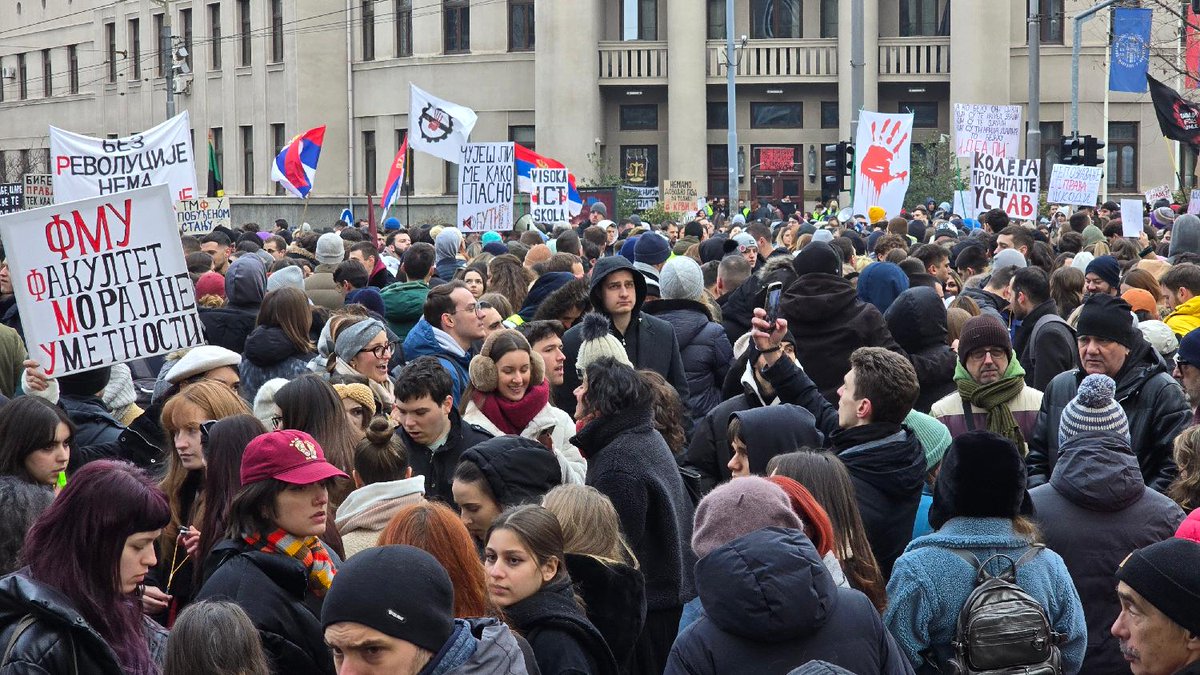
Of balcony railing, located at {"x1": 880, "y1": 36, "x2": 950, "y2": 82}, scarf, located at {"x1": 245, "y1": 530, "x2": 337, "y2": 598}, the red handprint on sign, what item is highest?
balcony railing, located at {"x1": 880, "y1": 36, "x2": 950, "y2": 82}

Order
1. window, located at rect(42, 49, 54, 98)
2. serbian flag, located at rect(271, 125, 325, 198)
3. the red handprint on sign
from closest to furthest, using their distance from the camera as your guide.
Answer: the red handprint on sign
serbian flag, located at rect(271, 125, 325, 198)
window, located at rect(42, 49, 54, 98)

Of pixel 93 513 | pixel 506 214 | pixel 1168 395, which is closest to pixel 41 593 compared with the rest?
pixel 93 513

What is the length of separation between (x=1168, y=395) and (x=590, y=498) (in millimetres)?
3175

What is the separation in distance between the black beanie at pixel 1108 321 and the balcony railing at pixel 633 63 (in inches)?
1436

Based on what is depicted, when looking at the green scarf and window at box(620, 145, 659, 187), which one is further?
window at box(620, 145, 659, 187)

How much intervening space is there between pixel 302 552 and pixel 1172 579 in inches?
96.5

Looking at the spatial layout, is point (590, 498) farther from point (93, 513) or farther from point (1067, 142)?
point (1067, 142)

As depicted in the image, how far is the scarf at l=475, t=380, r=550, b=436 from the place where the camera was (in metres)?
7.12

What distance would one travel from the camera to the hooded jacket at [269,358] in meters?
8.76

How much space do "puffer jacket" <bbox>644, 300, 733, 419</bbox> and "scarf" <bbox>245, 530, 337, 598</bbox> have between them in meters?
4.48

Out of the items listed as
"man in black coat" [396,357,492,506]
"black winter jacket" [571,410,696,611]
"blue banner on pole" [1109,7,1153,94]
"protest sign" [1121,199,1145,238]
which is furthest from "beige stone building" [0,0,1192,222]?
"black winter jacket" [571,410,696,611]

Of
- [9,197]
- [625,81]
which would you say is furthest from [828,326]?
[625,81]

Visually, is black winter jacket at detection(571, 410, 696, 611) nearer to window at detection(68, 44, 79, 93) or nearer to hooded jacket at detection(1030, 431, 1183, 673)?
hooded jacket at detection(1030, 431, 1183, 673)

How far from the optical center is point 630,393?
19.7ft
